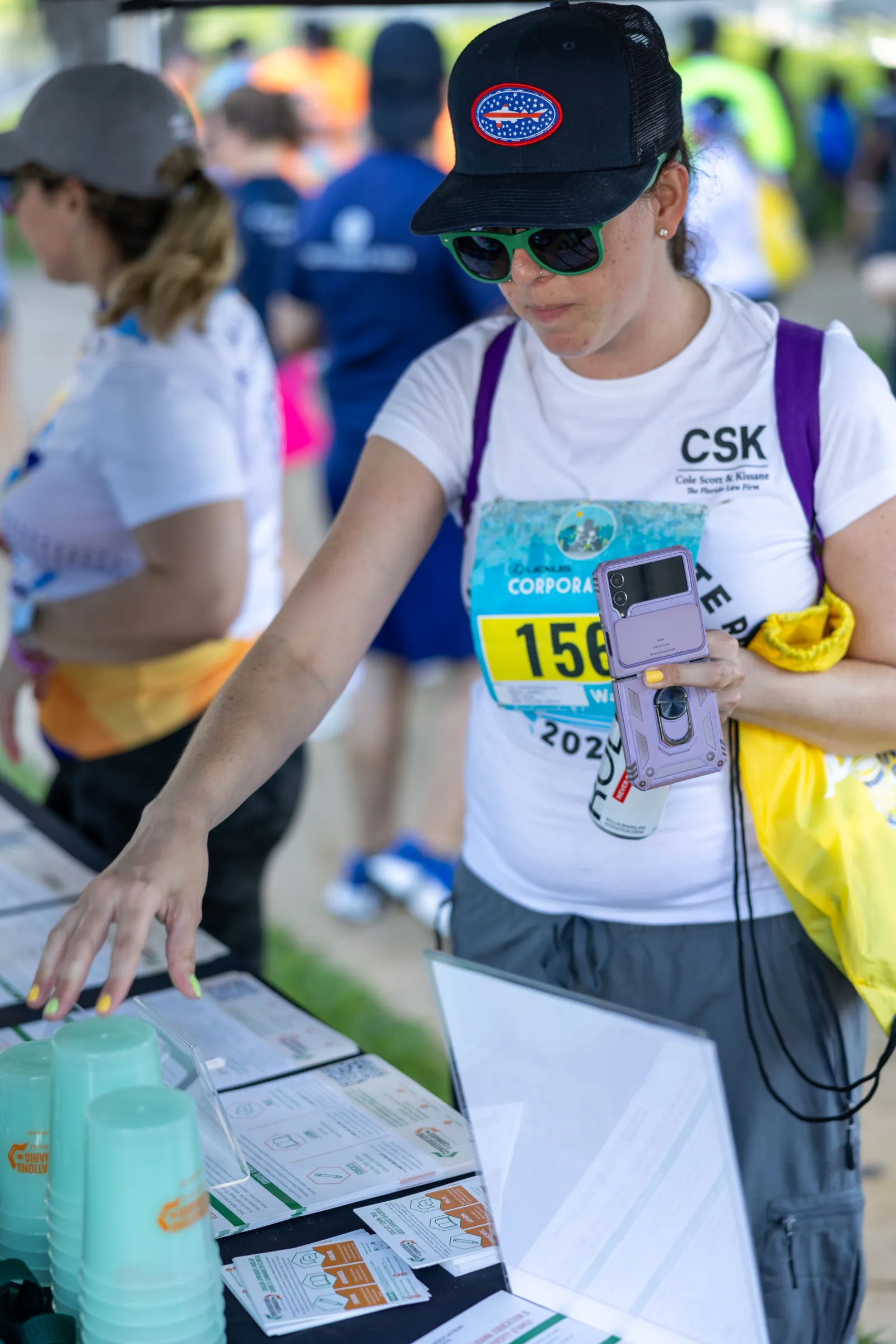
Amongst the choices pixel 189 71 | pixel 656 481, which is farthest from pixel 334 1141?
pixel 189 71

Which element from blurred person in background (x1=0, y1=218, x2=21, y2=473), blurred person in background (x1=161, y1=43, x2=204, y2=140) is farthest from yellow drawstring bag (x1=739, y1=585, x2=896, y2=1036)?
blurred person in background (x1=161, y1=43, x2=204, y2=140)

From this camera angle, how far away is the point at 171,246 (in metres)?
2.13

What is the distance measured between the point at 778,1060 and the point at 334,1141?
48cm

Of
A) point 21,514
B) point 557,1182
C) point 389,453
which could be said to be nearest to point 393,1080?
point 557,1182

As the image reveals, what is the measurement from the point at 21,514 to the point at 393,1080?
3.44ft

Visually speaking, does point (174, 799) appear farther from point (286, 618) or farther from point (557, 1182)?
point (557, 1182)

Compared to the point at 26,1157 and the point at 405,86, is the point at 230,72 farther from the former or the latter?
the point at 26,1157

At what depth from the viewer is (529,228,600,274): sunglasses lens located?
1.33 meters

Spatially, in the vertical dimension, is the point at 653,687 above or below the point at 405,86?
below

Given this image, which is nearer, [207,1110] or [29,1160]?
[29,1160]

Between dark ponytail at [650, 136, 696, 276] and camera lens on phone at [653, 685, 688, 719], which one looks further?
dark ponytail at [650, 136, 696, 276]

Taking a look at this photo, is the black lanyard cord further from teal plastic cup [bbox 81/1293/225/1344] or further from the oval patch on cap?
teal plastic cup [bbox 81/1293/225/1344]

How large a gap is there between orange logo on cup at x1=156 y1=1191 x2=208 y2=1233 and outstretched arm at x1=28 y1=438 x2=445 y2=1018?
0.56 feet

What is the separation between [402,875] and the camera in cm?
371
